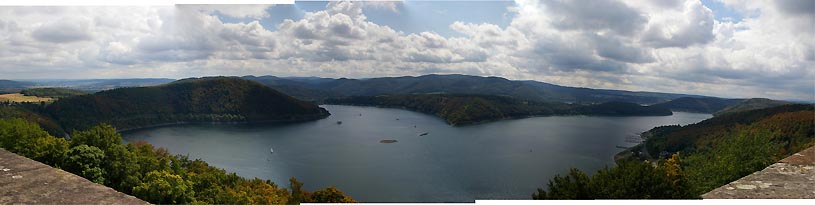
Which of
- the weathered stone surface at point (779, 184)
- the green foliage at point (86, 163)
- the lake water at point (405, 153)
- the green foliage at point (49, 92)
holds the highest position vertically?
the weathered stone surface at point (779, 184)

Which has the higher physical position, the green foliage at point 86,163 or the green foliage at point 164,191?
the green foliage at point 86,163

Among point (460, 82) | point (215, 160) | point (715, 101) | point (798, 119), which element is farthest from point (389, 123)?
point (715, 101)

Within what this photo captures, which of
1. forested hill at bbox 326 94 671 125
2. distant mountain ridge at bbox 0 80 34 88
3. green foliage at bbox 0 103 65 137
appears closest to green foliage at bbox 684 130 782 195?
distant mountain ridge at bbox 0 80 34 88

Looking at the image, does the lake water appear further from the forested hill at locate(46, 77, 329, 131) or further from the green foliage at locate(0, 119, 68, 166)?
the green foliage at locate(0, 119, 68, 166)

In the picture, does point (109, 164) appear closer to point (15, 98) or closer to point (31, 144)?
point (31, 144)

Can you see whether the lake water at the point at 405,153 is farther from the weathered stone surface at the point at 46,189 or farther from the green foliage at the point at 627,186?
the weathered stone surface at the point at 46,189

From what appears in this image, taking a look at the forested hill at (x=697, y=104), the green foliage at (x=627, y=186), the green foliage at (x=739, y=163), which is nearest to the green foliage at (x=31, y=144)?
the green foliage at (x=627, y=186)

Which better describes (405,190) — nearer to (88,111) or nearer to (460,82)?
(88,111)

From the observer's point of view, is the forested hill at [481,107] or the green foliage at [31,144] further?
the forested hill at [481,107]
